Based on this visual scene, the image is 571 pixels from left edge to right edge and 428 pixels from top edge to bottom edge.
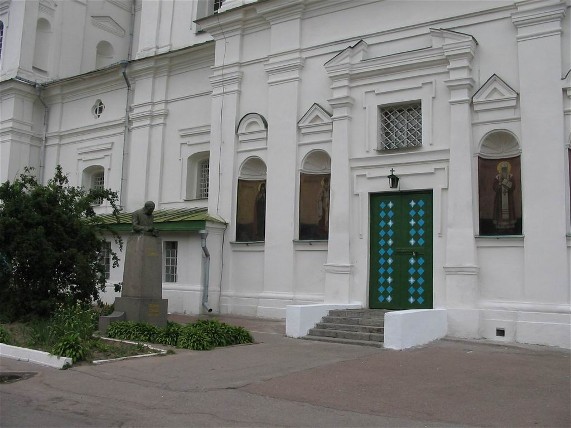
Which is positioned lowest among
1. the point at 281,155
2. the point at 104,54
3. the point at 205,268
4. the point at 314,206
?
the point at 205,268

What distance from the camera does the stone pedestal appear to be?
12305 mm

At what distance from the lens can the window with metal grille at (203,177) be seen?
784 inches

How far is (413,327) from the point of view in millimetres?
11609

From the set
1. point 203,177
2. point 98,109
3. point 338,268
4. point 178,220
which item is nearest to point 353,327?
point 338,268

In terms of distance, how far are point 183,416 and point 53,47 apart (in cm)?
2156

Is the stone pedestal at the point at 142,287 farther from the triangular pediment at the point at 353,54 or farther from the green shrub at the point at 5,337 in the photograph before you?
the triangular pediment at the point at 353,54

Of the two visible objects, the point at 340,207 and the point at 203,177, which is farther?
the point at 203,177

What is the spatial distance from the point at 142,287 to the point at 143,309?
439 mm

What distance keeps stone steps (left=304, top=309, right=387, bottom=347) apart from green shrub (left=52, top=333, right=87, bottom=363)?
4644mm

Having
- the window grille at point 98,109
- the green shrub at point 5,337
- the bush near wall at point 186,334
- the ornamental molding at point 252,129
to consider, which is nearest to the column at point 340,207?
the ornamental molding at point 252,129

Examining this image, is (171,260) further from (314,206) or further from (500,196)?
(500,196)

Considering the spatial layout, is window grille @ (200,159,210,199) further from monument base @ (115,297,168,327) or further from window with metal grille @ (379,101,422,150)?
monument base @ (115,297,168,327)

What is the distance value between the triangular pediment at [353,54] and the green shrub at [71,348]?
30.1 feet

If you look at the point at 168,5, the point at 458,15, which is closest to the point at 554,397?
the point at 458,15
